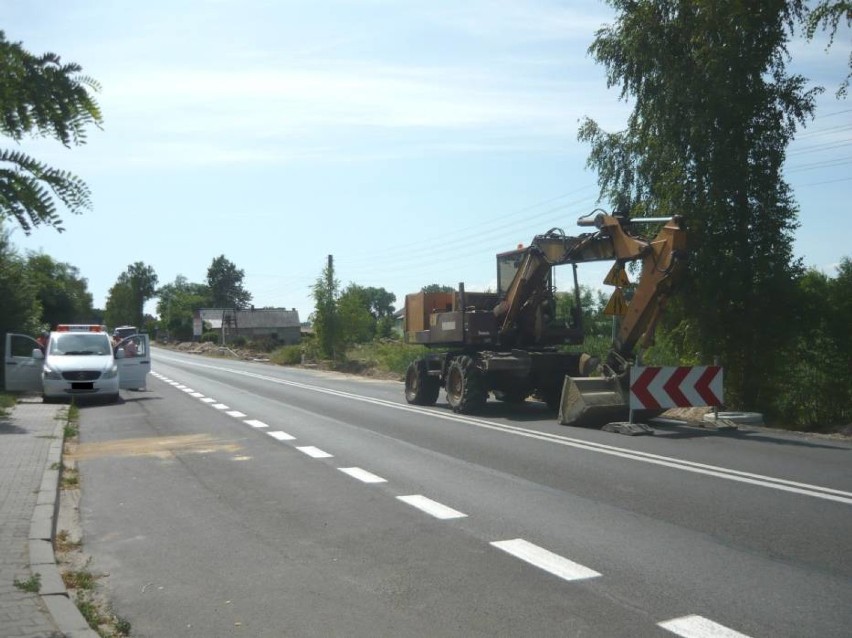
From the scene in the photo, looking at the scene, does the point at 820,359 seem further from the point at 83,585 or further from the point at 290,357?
the point at 290,357

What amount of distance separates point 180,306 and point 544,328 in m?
133

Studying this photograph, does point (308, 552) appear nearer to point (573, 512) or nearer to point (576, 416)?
point (573, 512)

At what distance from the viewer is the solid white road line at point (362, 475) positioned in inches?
391

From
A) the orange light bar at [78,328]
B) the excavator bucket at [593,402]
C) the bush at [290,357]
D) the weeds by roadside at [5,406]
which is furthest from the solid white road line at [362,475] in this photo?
the bush at [290,357]

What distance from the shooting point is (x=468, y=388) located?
697 inches

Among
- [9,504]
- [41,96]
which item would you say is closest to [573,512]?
[9,504]

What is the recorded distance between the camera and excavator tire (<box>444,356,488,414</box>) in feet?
58.0

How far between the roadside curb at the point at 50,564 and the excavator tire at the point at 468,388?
9.05m

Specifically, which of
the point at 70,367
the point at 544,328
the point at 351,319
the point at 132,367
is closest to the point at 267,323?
the point at 351,319

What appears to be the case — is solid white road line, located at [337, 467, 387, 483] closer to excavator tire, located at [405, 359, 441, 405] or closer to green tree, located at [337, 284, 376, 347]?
excavator tire, located at [405, 359, 441, 405]

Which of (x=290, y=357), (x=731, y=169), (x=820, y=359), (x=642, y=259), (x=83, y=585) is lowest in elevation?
(x=83, y=585)

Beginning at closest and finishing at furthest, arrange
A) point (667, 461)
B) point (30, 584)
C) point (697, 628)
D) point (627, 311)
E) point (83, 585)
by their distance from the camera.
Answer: point (697, 628) → point (30, 584) → point (83, 585) → point (667, 461) → point (627, 311)

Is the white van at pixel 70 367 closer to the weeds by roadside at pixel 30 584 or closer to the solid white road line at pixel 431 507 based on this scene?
the solid white road line at pixel 431 507

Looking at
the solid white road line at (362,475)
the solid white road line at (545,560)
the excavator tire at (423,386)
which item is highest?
the excavator tire at (423,386)
